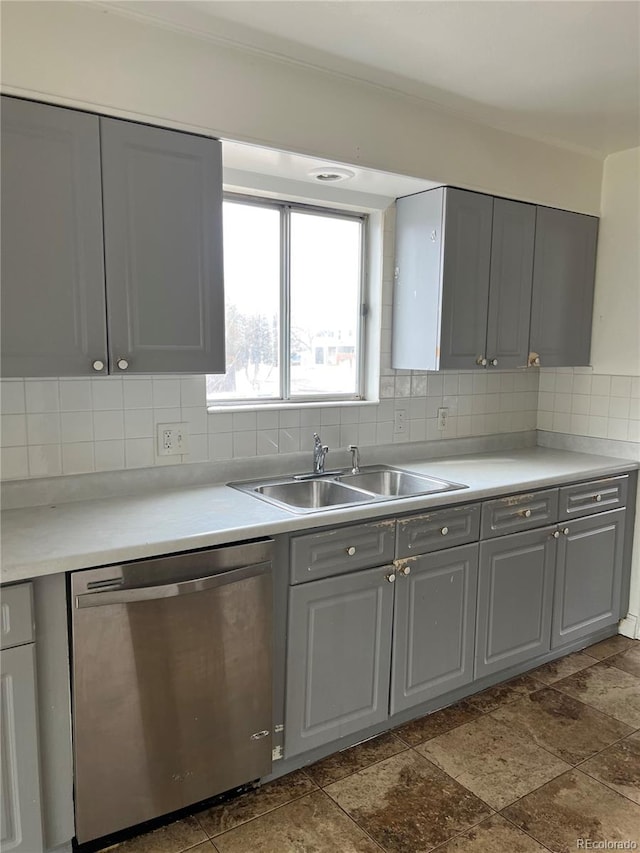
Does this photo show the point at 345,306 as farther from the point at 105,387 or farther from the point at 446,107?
the point at 105,387

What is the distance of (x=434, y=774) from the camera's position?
225cm

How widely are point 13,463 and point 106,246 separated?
806 mm

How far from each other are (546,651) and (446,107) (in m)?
2.50

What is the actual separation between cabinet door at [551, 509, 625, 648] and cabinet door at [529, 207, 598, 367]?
2.82ft

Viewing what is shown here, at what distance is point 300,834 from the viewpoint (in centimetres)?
195

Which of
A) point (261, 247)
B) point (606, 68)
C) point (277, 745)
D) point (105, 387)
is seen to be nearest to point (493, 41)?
point (606, 68)

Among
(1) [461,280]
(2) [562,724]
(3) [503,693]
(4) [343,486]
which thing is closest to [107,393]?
(4) [343,486]

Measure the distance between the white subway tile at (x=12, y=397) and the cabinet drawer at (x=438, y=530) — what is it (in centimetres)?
140

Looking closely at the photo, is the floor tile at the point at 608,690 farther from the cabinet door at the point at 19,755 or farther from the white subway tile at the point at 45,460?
the white subway tile at the point at 45,460

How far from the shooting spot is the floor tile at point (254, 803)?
6.51ft

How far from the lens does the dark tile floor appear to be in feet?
6.36

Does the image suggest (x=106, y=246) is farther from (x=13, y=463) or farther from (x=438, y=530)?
(x=438, y=530)

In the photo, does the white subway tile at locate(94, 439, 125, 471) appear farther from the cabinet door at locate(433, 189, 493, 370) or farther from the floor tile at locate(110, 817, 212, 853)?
the cabinet door at locate(433, 189, 493, 370)

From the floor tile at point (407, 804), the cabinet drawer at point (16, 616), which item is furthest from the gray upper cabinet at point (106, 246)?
the floor tile at point (407, 804)
